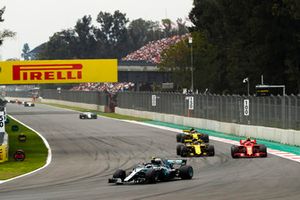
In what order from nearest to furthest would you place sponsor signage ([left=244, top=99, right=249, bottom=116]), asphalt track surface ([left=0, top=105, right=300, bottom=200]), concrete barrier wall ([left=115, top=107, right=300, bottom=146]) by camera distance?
asphalt track surface ([left=0, top=105, right=300, bottom=200]), concrete barrier wall ([left=115, top=107, right=300, bottom=146]), sponsor signage ([left=244, top=99, right=249, bottom=116])

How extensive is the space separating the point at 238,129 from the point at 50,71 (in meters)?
42.1

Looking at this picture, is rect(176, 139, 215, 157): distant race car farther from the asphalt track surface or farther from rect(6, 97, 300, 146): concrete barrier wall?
rect(6, 97, 300, 146): concrete barrier wall

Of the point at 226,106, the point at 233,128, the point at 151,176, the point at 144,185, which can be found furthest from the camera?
the point at 226,106

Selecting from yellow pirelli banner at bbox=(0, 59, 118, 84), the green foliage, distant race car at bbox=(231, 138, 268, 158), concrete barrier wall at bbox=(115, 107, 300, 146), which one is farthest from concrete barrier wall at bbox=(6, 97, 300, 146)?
the green foliage

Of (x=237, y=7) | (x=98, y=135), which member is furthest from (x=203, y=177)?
(x=237, y=7)

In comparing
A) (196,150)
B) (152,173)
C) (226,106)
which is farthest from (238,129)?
(152,173)

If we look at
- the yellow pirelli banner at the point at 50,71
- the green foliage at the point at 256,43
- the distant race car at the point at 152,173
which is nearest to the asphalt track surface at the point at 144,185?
the distant race car at the point at 152,173

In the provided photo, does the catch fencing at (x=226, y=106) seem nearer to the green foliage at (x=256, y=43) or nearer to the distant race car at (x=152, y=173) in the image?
the green foliage at (x=256, y=43)

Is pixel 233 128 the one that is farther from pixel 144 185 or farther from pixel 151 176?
pixel 144 185

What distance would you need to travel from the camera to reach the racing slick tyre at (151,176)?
21797 millimetres

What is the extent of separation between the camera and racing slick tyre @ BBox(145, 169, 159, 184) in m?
21.8

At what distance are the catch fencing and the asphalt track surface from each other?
3.87 meters

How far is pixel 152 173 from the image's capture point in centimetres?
2189

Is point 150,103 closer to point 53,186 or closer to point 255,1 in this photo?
point 255,1
